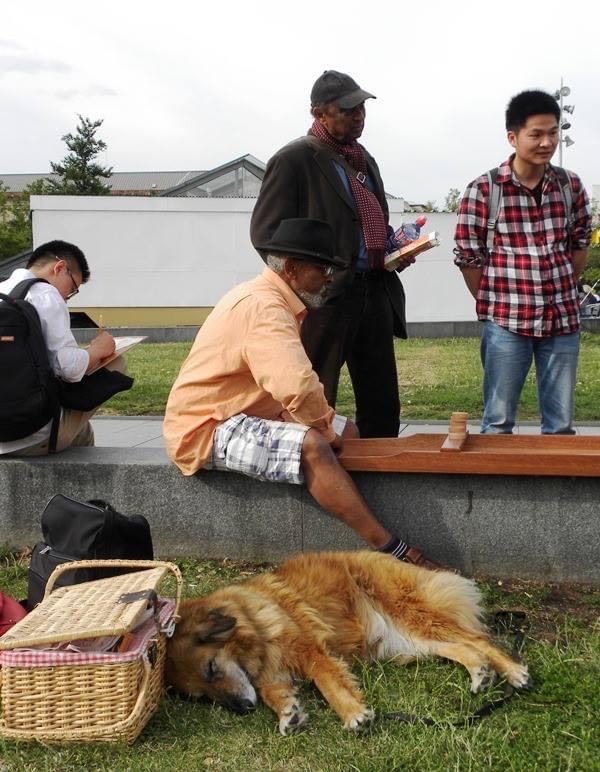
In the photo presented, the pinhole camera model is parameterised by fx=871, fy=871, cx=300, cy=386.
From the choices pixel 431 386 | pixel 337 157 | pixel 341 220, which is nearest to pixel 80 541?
pixel 341 220

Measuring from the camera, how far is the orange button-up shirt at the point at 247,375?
405cm

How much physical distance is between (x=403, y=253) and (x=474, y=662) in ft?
8.31

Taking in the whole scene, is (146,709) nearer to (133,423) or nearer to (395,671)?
(395,671)

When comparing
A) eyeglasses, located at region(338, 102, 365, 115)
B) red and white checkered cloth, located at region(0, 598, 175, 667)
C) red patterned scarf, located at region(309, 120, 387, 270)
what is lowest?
red and white checkered cloth, located at region(0, 598, 175, 667)

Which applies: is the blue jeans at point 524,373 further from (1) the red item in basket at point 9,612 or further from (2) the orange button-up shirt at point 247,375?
(1) the red item in basket at point 9,612

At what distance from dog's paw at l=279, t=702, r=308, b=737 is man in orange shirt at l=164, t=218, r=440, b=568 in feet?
3.89

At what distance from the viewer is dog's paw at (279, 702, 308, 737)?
2988mm

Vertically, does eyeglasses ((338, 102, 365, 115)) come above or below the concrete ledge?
above

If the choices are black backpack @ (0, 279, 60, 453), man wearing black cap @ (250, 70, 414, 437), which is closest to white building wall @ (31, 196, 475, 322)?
man wearing black cap @ (250, 70, 414, 437)

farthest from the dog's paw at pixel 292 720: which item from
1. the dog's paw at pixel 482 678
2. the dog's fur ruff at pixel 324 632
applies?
the dog's paw at pixel 482 678

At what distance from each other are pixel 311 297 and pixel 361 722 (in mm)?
2100

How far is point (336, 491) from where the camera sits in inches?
164

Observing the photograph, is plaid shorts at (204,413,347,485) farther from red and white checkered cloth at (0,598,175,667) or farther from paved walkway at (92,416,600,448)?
paved walkway at (92,416,600,448)

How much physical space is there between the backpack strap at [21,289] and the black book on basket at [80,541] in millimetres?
1336
